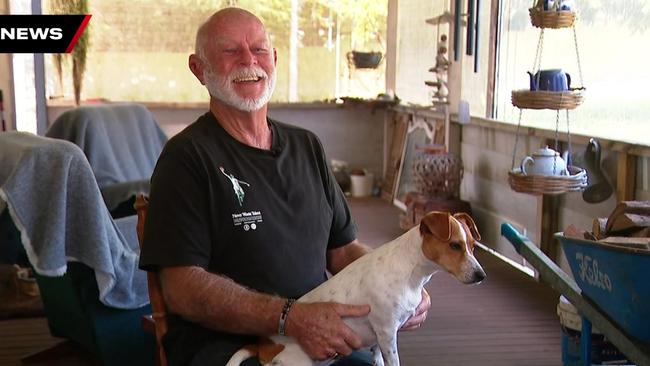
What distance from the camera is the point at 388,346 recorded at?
1501 millimetres

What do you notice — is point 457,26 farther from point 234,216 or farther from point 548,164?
point 234,216

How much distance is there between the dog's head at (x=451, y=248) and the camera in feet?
Answer: 4.78

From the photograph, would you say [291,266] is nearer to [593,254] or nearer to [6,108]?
[593,254]

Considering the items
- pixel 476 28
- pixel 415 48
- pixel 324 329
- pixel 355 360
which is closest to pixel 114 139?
pixel 476 28

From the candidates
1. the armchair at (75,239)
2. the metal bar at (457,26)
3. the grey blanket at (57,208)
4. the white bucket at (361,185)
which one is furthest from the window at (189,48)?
the grey blanket at (57,208)

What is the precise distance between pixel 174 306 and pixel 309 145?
0.54 m

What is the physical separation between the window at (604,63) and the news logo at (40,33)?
4489 millimetres

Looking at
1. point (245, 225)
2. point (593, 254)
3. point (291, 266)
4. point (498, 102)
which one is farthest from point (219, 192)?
point (498, 102)

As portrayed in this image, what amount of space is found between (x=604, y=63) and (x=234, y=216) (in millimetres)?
2813

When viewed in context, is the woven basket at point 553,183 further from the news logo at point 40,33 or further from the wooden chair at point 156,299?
the news logo at point 40,33

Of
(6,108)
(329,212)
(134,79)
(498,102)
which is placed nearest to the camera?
(329,212)

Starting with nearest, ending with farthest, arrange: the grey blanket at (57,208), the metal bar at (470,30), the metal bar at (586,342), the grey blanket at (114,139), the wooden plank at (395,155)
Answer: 1. the metal bar at (586,342)
2. the grey blanket at (57,208)
3. the grey blanket at (114,139)
4. the metal bar at (470,30)
5. the wooden plank at (395,155)

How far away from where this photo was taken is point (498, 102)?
505 centimetres

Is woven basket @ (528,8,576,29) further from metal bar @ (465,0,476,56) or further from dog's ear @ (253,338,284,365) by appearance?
dog's ear @ (253,338,284,365)
